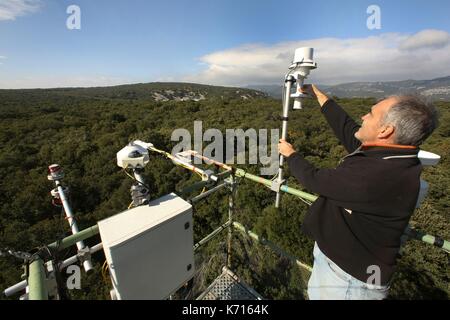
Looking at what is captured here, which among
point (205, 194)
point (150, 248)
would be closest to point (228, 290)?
point (205, 194)

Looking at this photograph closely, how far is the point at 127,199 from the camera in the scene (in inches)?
548

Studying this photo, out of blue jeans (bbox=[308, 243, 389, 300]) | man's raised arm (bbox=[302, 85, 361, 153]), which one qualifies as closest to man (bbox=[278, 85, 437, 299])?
blue jeans (bbox=[308, 243, 389, 300])

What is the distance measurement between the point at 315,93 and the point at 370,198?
1.38m

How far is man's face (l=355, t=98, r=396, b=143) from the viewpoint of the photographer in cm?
140

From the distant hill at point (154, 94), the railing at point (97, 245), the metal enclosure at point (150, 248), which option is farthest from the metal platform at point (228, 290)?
the distant hill at point (154, 94)

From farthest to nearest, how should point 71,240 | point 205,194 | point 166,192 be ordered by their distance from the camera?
1. point 166,192
2. point 205,194
3. point 71,240

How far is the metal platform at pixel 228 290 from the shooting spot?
2.55 m

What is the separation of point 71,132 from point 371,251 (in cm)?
3215

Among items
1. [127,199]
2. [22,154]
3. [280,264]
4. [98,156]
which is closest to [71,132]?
[22,154]

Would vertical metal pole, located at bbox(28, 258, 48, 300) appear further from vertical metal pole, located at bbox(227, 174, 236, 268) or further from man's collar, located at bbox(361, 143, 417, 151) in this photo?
man's collar, located at bbox(361, 143, 417, 151)

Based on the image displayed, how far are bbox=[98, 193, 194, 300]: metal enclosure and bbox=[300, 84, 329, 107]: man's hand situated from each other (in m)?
1.61

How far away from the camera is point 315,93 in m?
2.32

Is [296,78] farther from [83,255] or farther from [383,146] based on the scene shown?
[83,255]
